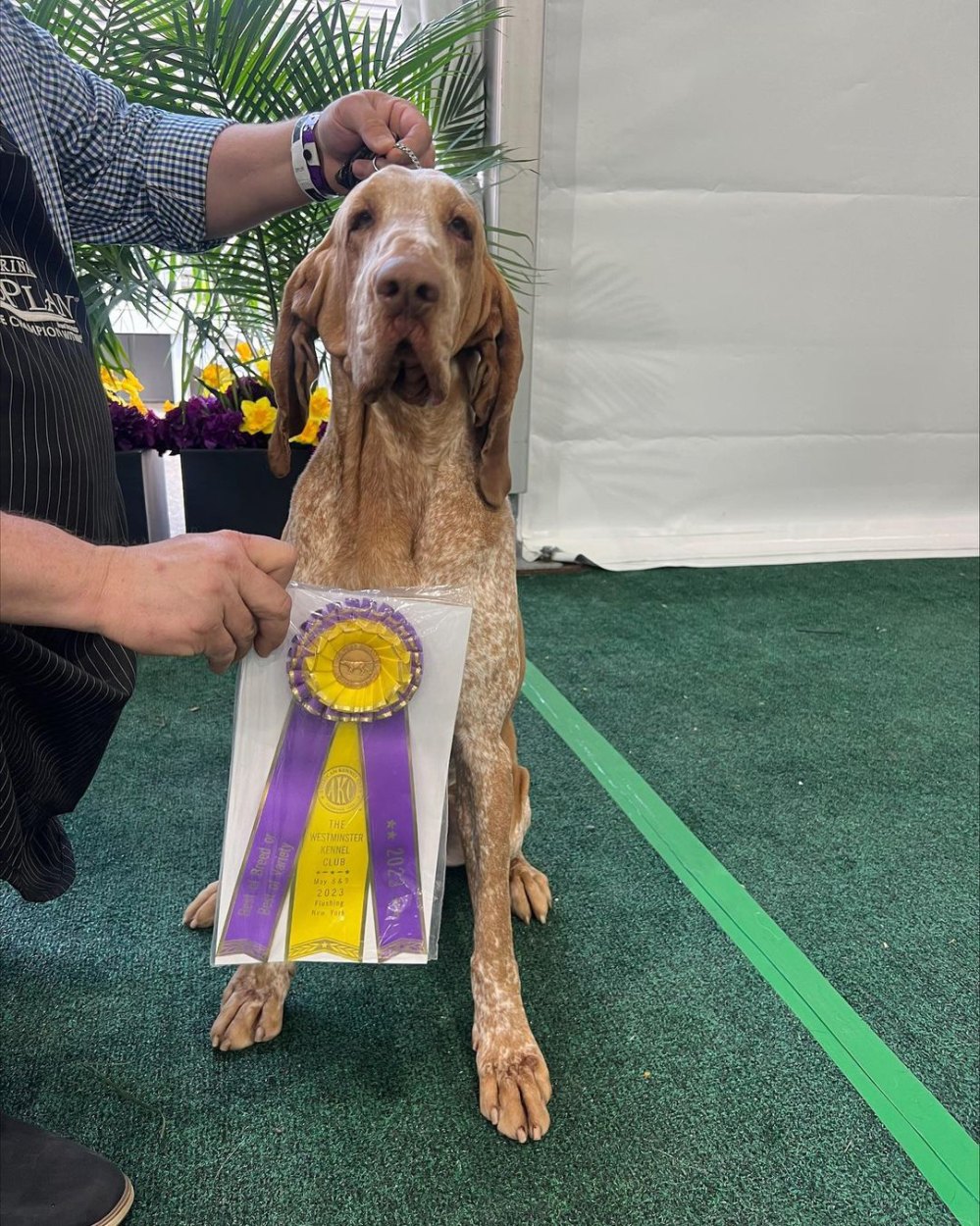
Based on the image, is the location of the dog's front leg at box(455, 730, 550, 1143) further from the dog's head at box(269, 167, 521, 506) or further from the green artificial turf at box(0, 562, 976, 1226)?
the dog's head at box(269, 167, 521, 506)

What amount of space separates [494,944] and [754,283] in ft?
11.6

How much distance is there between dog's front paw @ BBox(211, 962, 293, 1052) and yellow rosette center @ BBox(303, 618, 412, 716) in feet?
1.50

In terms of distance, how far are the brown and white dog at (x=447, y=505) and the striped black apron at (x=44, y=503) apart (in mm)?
299

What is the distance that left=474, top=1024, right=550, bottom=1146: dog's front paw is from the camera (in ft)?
3.99

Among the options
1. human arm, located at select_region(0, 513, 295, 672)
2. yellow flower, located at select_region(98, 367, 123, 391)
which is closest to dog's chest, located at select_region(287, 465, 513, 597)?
human arm, located at select_region(0, 513, 295, 672)

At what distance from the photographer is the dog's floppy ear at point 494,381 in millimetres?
1314

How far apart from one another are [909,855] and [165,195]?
2.10m

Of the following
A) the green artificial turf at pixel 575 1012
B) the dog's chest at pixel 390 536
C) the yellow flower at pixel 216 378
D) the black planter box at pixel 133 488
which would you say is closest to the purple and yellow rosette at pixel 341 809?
the dog's chest at pixel 390 536

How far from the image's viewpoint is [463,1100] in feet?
4.17

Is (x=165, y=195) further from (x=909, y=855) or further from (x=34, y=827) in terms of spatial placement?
(x=909, y=855)

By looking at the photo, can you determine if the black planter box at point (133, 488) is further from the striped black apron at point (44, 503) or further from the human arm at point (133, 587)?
the human arm at point (133, 587)

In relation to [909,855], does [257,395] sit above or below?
above

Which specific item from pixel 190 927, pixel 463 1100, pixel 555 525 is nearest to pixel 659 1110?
pixel 463 1100

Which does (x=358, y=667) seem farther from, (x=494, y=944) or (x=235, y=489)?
(x=235, y=489)
